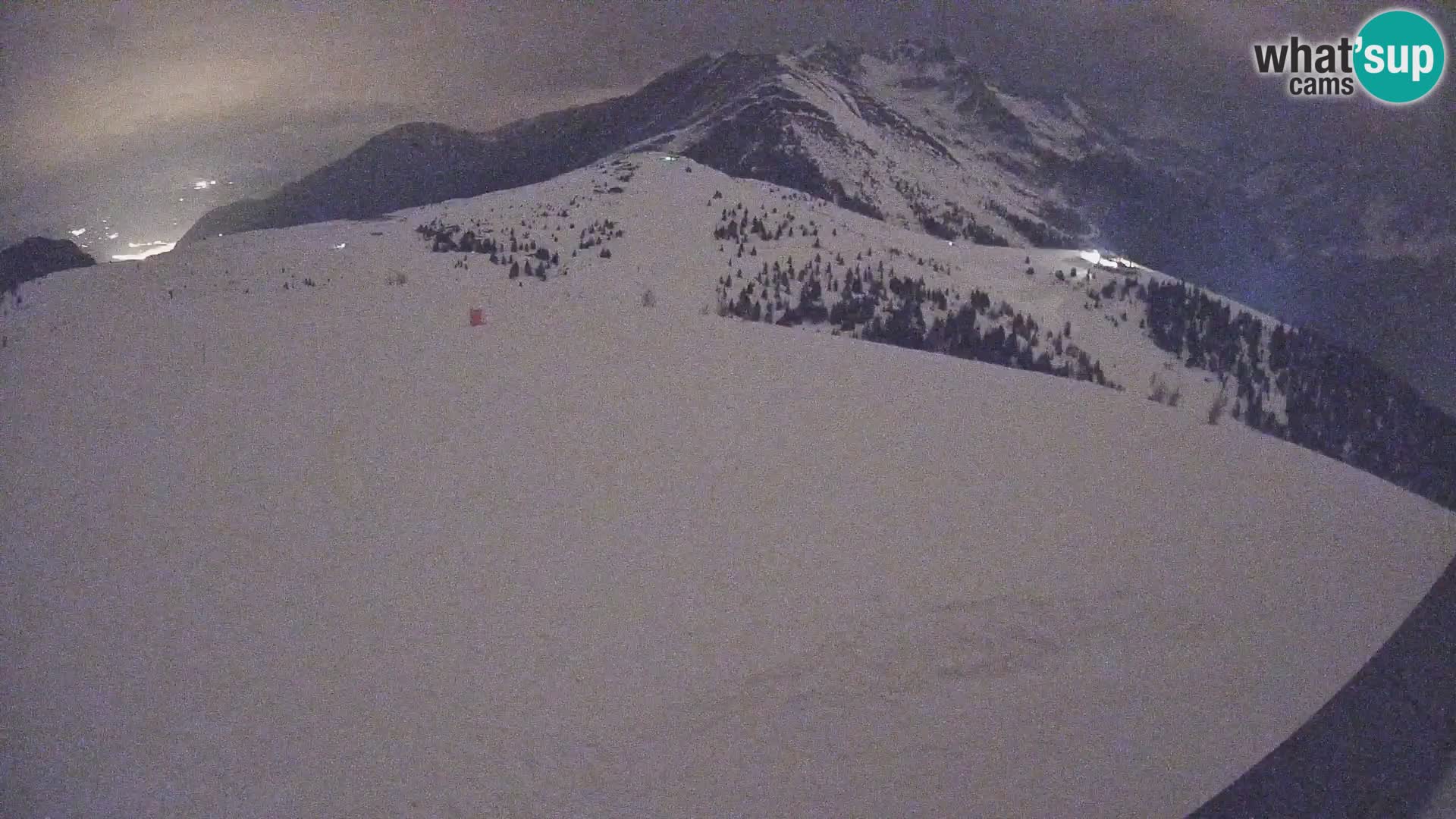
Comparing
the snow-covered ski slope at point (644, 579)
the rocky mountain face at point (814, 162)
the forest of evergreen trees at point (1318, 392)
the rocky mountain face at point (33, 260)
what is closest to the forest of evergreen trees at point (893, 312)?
the forest of evergreen trees at point (1318, 392)

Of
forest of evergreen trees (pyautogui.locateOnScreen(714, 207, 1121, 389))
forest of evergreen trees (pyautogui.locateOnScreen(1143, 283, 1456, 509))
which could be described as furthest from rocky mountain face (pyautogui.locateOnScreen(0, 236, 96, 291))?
forest of evergreen trees (pyautogui.locateOnScreen(1143, 283, 1456, 509))

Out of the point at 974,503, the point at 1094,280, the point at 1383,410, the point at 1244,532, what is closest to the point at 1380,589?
the point at 1244,532

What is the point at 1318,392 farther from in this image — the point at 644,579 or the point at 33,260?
the point at 33,260

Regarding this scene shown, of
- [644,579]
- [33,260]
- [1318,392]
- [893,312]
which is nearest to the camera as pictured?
[644,579]

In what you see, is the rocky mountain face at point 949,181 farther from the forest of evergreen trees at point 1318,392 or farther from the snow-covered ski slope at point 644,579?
the snow-covered ski slope at point 644,579

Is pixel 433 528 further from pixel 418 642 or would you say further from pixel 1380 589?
pixel 1380 589

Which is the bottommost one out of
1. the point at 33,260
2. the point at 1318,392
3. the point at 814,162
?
the point at 1318,392

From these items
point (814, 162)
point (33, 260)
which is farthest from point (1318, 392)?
point (814, 162)
